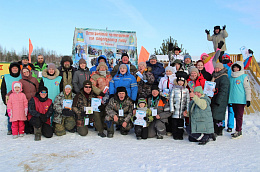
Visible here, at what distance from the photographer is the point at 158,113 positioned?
5457 mm

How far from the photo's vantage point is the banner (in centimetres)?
862

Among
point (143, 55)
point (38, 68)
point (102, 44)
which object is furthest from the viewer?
point (102, 44)

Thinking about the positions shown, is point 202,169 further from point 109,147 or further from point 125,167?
→ point 109,147

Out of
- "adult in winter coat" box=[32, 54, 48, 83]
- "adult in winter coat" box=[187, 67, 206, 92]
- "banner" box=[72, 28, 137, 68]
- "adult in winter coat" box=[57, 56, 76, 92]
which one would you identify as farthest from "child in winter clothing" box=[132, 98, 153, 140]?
"banner" box=[72, 28, 137, 68]

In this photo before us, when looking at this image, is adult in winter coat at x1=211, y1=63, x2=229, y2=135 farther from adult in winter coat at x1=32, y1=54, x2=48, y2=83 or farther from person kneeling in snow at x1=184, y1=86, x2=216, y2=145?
adult in winter coat at x1=32, y1=54, x2=48, y2=83

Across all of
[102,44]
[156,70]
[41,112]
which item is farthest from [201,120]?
[102,44]

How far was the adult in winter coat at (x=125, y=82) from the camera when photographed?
579 cm

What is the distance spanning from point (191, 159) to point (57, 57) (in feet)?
151

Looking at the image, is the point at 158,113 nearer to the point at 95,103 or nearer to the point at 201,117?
the point at 201,117

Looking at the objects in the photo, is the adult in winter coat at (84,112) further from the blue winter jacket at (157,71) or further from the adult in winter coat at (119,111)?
the blue winter jacket at (157,71)

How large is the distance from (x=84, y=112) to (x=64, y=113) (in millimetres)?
503

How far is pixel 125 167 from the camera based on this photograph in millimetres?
3486

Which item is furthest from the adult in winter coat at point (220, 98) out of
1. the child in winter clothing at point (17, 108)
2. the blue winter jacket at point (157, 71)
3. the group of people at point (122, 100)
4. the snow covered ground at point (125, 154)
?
the child in winter clothing at point (17, 108)

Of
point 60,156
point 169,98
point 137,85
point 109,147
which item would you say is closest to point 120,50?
point 137,85
